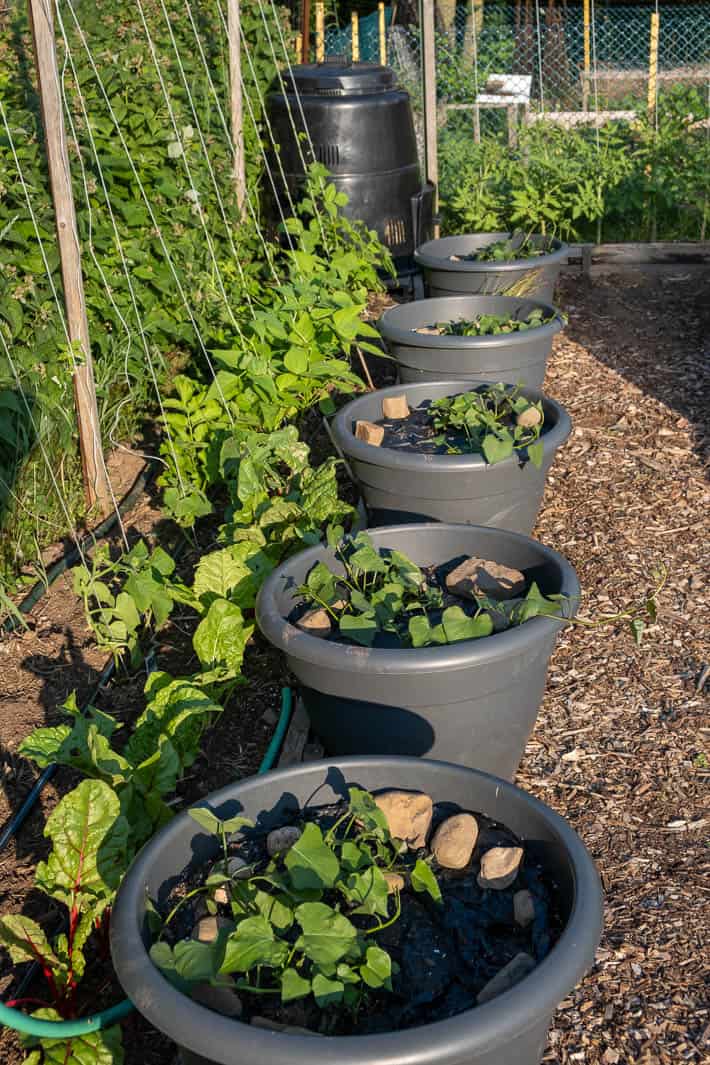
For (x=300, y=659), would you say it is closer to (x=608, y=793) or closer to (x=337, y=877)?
(x=337, y=877)

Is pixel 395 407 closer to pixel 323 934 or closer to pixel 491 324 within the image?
pixel 491 324

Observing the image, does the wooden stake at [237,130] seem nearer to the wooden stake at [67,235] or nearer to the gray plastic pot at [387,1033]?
the wooden stake at [67,235]

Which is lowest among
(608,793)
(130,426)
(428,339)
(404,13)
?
(608,793)

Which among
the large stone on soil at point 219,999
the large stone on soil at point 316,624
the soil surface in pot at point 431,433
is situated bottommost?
the large stone on soil at point 219,999

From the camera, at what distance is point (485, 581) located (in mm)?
2240

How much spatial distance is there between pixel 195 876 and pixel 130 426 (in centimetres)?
257

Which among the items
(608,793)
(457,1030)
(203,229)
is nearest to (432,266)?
(203,229)

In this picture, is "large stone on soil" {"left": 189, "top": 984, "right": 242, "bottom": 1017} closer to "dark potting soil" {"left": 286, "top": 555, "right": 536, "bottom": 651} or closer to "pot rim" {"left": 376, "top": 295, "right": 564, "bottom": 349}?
"dark potting soil" {"left": 286, "top": 555, "right": 536, "bottom": 651}

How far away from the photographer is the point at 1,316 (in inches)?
128

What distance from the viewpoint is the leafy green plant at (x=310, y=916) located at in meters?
1.34

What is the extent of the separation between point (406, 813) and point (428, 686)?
0.30m

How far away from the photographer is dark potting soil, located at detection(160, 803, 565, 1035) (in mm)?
1384

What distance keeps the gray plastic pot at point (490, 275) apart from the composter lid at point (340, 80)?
3.59 feet

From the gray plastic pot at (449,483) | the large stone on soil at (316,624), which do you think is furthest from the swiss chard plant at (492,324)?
the large stone on soil at (316,624)
